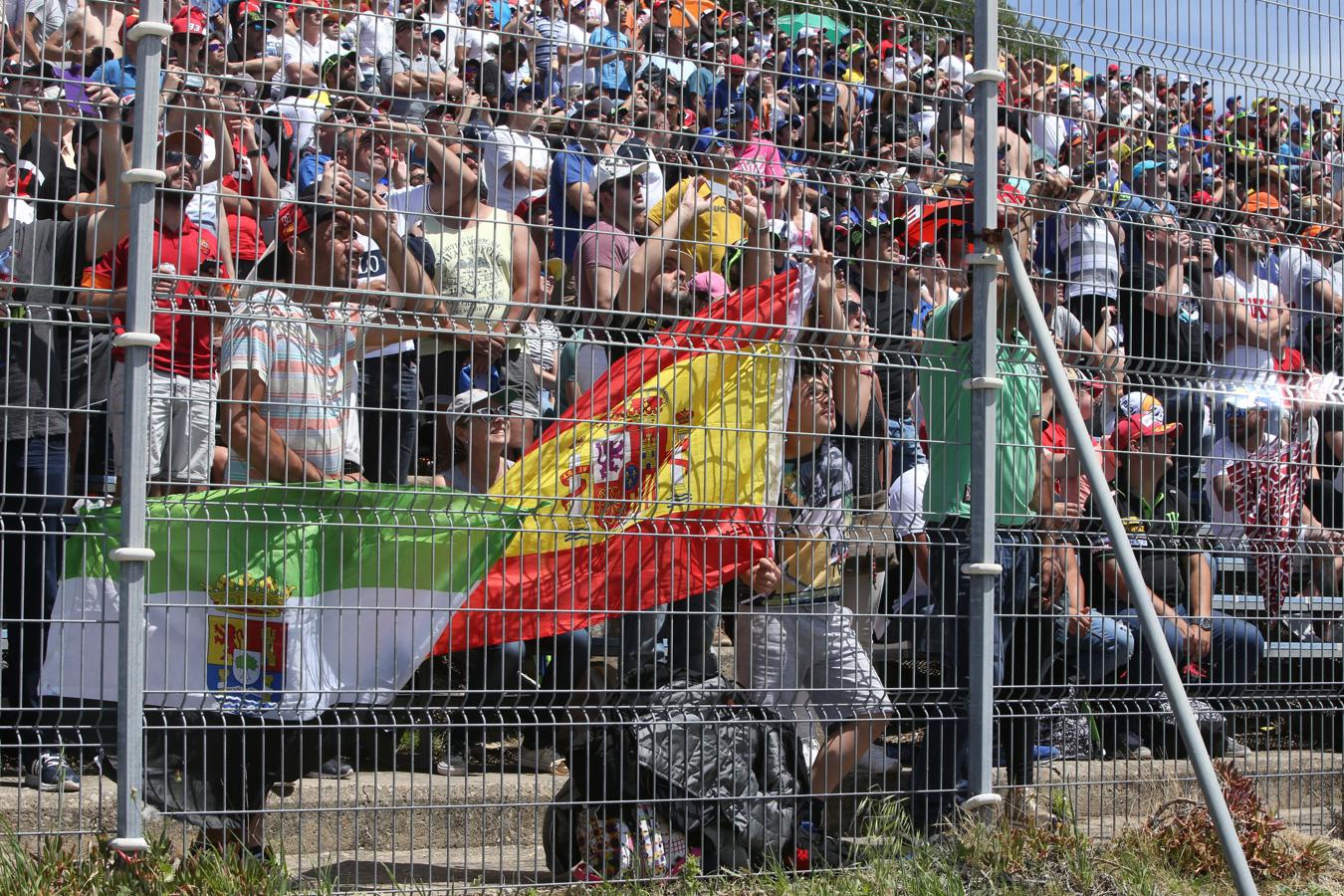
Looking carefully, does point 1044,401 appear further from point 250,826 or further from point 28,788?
point 28,788

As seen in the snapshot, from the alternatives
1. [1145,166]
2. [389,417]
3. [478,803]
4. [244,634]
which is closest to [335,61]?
[389,417]

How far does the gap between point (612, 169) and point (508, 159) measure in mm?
414

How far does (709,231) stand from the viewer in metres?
5.88

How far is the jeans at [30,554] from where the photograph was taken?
5.02 metres

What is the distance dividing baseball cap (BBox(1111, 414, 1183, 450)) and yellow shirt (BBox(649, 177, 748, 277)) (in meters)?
1.72

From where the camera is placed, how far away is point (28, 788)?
5555 millimetres

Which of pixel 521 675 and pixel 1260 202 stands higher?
pixel 1260 202

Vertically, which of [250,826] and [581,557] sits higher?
[581,557]

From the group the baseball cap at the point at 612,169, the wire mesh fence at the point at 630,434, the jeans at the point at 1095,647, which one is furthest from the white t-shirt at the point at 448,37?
the jeans at the point at 1095,647

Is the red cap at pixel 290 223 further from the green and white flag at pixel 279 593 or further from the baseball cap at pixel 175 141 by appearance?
the green and white flag at pixel 279 593

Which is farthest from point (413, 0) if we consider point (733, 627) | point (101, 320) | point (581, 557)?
point (733, 627)

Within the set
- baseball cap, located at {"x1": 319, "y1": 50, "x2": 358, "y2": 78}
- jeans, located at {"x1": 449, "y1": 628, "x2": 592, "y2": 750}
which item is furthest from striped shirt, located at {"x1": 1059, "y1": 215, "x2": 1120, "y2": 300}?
baseball cap, located at {"x1": 319, "y1": 50, "x2": 358, "y2": 78}

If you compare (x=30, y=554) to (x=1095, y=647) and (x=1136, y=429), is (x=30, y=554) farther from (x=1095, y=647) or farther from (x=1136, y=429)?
(x=1136, y=429)

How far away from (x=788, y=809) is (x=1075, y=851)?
39.7 inches
